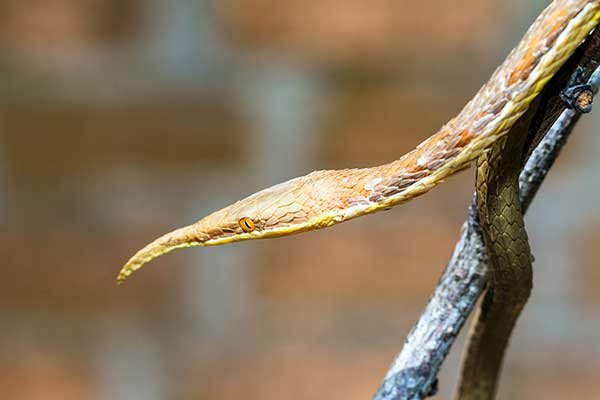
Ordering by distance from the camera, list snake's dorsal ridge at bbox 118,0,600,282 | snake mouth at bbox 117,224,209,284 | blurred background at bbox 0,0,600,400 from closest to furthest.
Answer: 1. snake's dorsal ridge at bbox 118,0,600,282
2. snake mouth at bbox 117,224,209,284
3. blurred background at bbox 0,0,600,400

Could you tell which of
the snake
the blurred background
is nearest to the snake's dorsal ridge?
the snake

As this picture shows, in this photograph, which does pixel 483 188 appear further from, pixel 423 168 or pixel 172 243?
pixel 172 243

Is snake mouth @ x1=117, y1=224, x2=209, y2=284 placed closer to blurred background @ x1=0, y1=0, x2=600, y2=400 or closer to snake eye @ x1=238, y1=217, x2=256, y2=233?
snake eye @ x1=238, y1=217, x2=256, y2=233

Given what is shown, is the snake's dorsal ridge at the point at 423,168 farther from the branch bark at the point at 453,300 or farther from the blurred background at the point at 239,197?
the blurred background at the point at 239,197

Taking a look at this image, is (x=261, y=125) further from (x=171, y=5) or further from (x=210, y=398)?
(x=210, y=398)

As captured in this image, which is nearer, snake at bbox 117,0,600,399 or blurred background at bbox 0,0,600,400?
snake at bbox 117,0,600,399

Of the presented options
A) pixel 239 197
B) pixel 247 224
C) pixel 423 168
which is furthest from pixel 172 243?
pixel 239 197

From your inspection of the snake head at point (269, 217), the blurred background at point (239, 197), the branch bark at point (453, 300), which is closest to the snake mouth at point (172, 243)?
the snake head at point (269, 217)
